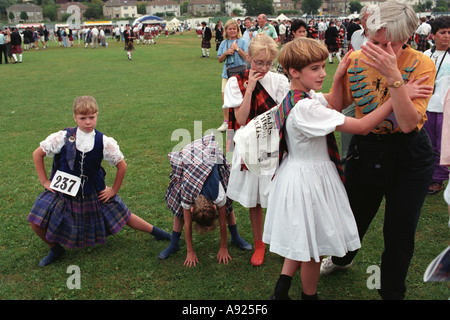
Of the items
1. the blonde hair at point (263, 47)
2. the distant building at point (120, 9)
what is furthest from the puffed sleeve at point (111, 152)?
the distant building at point (120, 9)

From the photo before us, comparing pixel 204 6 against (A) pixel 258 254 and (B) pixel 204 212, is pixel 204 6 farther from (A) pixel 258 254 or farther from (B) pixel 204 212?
(B) pixel 204 212

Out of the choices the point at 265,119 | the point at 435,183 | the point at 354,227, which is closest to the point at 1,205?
the point at 265,119

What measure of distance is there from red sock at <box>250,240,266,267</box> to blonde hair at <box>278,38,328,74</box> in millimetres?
1862

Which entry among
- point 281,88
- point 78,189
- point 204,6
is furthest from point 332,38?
point 204,6

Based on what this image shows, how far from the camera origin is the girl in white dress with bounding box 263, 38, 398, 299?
8.43ft

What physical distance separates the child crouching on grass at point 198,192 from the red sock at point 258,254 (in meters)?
0.25

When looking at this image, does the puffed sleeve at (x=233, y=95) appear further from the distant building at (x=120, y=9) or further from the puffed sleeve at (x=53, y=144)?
the distant building at (x=120, y=9)

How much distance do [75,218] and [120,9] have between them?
484 feet

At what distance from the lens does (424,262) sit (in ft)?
12.4

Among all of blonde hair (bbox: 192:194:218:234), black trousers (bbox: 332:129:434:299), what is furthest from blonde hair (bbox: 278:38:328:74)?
blonde hair (bbox: 192:194:218:234)

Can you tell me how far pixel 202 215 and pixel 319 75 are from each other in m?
1.60

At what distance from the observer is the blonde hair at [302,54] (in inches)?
99.4

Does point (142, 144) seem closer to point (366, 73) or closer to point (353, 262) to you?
point (353, 262)

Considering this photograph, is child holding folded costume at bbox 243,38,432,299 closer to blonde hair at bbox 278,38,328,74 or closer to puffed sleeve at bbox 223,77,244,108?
blonde hair at bbox 278,38,328,74
